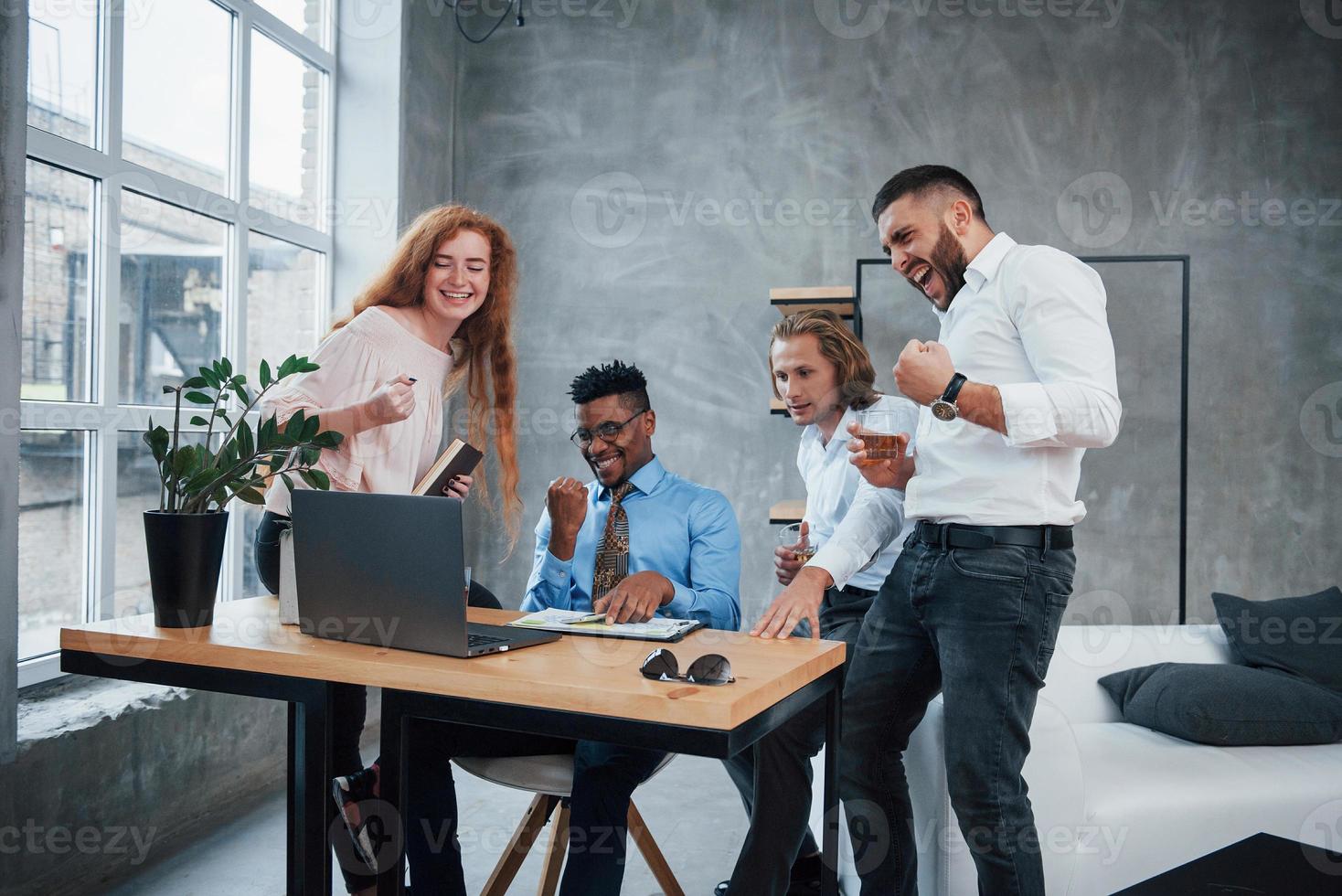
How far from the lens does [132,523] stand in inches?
110

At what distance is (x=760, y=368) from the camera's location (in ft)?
13.3

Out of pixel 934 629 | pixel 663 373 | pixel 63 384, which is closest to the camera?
pixel 934 629

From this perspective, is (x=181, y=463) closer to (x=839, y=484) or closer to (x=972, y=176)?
(x=839, y=484)

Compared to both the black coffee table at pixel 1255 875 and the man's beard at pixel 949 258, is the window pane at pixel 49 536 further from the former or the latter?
the black coffee table at pixel 1255 875

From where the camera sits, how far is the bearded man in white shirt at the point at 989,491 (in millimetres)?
1644

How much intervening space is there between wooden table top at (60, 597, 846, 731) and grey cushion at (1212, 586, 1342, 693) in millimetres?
1579

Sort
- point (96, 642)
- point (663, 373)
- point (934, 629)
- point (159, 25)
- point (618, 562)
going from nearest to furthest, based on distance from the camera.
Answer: point (96, 642)
point (934, 629)
point (618, 562)
point (159, 25)
point (663, 373)

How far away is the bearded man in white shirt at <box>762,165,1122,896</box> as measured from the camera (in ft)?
5.39

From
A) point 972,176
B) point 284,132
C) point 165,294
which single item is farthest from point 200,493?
point 972,176

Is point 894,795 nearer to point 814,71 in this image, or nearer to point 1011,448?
point 1011,448

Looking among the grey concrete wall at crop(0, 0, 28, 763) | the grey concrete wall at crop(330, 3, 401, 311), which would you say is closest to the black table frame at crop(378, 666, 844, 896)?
the grey concrete wall at crop(0, 0, 28, 763)

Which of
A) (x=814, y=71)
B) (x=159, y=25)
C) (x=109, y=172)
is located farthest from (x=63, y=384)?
(x=814, y=71)

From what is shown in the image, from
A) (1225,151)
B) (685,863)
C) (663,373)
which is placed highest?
(1225,151)

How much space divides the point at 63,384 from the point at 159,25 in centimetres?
107
